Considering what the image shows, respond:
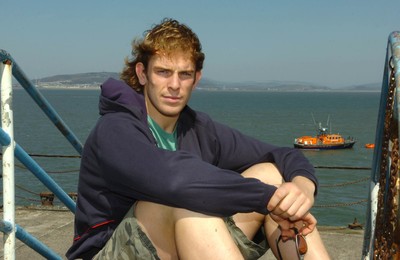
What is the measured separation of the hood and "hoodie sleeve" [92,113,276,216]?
0.64 feet

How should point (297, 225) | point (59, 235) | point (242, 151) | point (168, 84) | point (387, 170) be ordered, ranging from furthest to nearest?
point (59, 235)
point (242, 151)
point (168, 84)
point (297, 225)
point (387, 170)

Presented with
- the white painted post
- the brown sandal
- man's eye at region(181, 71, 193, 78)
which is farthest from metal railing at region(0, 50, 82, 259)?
the brown sandal

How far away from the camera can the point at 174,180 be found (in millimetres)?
1972

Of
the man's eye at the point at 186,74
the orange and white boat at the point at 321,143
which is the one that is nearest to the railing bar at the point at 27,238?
the man's eye at the point at 186,74

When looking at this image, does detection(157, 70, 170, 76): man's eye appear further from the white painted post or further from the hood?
the white painted post

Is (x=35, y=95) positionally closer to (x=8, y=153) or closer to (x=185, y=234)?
(x=8, y=153)

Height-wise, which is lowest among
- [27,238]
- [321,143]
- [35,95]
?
[321,143]

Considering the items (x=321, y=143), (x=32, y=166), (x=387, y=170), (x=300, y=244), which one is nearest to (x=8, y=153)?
(x=32, y=166)

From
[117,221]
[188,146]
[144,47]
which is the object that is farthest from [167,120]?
[117,221]

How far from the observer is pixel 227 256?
1.95m

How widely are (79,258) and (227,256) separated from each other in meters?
0.73

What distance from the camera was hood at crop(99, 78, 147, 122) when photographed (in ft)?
7.63

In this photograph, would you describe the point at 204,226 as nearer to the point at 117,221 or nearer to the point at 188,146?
the point at 117,221

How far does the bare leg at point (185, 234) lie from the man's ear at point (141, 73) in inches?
29.2
